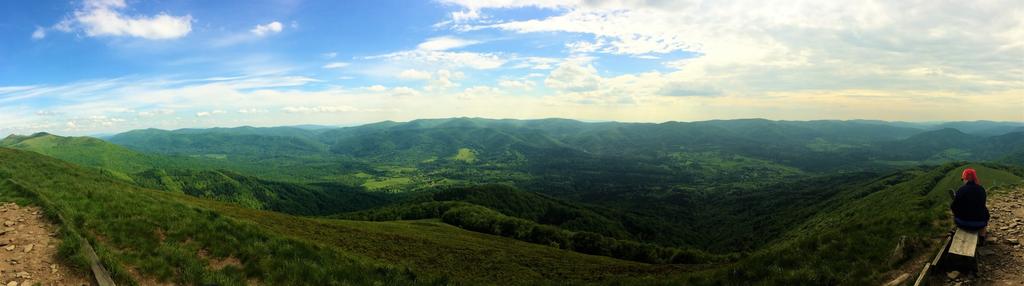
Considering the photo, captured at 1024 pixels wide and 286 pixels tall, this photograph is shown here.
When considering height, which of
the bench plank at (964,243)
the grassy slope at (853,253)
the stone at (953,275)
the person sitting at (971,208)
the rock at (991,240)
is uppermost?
the person sitting at (971,208)

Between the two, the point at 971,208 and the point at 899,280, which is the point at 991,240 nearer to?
the point at 971,208

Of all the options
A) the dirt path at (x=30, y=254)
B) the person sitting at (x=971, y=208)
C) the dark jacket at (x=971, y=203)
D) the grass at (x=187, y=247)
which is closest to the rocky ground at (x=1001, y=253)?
the person sitting at (x=971, y=208)

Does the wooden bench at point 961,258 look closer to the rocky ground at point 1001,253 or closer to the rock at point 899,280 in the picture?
A: the rocky ground at point 1001,253

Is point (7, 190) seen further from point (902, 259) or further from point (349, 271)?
point (902, 259)

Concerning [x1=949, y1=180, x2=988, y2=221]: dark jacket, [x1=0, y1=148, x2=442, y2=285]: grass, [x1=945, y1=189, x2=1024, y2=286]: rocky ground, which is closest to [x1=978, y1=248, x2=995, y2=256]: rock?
[x1=945, y1=189, x2=1024, y2=286]: rocky ground

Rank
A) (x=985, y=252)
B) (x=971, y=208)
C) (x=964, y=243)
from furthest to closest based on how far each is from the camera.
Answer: (x=971, y=208) → (x=985, y=252) → (x=964, y=243)

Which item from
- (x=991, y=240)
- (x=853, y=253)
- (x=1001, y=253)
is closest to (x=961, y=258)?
(x=1001, y=253)

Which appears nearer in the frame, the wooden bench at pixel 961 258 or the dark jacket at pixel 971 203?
the wooden bench at pixel 961 258
